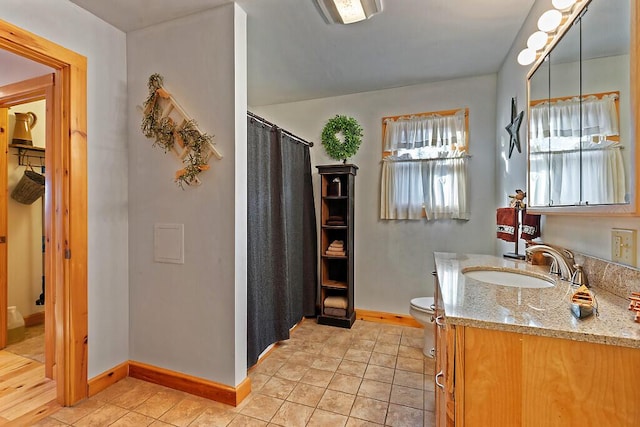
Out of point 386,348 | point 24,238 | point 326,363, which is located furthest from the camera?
point 24,238

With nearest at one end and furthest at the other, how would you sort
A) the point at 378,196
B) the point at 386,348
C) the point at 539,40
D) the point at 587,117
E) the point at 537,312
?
the point at 537,312, the point at 587,117, the point at 539,40, the point at 386,348, the point at 378,196

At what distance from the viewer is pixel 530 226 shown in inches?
70.1

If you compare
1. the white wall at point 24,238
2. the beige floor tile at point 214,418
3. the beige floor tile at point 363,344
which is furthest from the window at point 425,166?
the white wall at point 24,238

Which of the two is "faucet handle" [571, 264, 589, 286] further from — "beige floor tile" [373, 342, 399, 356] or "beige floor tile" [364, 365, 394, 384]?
"beige floor tile" [373, 342, 399, 356]

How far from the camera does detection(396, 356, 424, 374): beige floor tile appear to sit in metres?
2.17

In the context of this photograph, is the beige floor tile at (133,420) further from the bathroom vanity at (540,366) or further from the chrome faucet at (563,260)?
the chrome faucet at (563,260)

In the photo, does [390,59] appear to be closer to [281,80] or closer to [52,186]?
[281,80]

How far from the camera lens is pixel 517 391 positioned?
79 centimetres

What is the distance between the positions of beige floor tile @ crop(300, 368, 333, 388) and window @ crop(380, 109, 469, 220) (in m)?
1.59

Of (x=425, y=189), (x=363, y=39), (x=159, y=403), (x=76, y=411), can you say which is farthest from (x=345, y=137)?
(x=76, y=411)

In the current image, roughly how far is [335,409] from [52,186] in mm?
2161

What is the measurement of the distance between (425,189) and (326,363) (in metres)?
1.83

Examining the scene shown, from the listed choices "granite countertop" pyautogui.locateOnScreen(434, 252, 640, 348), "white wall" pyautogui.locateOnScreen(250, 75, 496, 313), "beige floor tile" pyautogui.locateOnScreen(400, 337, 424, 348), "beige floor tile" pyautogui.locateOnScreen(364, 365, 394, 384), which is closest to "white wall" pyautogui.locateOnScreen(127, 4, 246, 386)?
"beige floor tile" pyautogui.locateOnScreen(364, 365, 394, 384)

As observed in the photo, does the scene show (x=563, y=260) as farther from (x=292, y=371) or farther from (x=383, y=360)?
(x=292, y=371)
